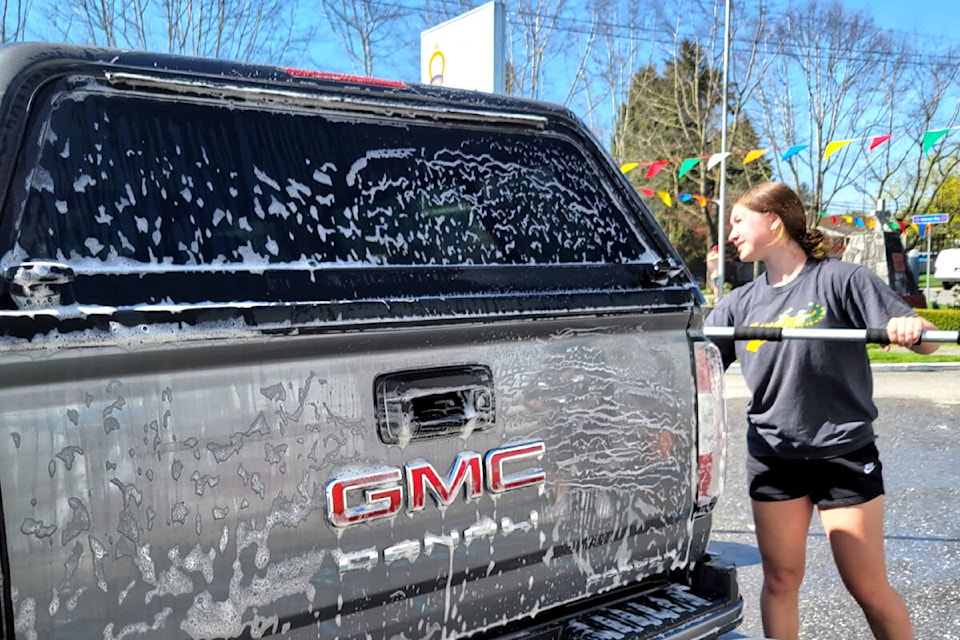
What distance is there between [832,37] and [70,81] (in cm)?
3100

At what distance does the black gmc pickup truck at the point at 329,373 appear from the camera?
1378 millimetres

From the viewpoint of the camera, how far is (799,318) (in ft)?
9.55

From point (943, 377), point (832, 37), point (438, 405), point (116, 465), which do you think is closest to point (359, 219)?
point (438, 405)

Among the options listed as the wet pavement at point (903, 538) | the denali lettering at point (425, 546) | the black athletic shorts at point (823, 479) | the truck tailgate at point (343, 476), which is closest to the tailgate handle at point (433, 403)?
the truck tailgate at point (343, 476)

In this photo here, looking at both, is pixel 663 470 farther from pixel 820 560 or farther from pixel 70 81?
pixel 820 560

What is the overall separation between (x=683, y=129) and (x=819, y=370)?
35.4m

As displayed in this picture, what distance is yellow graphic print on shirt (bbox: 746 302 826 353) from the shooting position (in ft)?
9.43

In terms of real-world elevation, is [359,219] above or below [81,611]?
above

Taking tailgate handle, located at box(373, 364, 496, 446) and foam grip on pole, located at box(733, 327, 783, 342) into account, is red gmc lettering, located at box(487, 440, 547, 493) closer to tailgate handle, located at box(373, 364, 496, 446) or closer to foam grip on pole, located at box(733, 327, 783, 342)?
tailgate handle, located at box(373, 364, 496, 446)

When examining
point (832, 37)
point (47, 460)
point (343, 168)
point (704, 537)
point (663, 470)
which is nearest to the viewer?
point (47, 460)

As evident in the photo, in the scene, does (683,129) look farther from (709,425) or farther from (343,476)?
(343,476)

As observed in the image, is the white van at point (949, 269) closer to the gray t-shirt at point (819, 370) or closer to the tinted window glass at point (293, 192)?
the gray t-shirt at point (819, 370)

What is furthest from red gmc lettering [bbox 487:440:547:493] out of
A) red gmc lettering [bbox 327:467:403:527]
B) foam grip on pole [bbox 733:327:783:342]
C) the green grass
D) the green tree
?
the green tree

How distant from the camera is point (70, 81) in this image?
159cm
